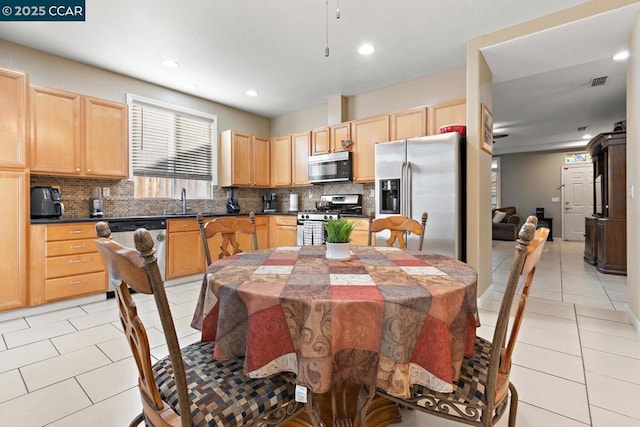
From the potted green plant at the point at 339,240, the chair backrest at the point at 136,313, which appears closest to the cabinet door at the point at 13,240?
the chair backrest at the point at 136,313

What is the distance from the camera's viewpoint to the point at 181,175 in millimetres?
4770

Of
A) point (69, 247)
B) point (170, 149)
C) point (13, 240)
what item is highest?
point (170, 149)

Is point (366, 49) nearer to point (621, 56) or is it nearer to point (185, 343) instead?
point (621, 56)

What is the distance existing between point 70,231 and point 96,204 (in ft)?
1.95

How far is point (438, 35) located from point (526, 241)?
9.71ft

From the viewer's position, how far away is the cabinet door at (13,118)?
2.87m

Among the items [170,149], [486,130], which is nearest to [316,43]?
[486,130]

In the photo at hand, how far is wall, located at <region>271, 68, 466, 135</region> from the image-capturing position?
3939 mm

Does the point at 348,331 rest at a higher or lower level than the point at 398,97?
lower

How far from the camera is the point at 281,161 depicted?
218 inches

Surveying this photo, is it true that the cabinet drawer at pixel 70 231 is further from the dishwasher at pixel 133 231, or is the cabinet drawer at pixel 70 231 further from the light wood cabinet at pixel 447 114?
the light wood cabinet at pixel 447 114

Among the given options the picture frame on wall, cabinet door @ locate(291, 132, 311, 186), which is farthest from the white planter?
cabinet door @ locate(291, 132, 311, 186)

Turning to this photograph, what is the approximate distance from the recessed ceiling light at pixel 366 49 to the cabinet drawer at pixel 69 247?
3.46 m

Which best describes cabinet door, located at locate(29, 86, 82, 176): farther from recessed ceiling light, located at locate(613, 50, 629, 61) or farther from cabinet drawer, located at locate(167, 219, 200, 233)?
recessed ceiling light, located at locate(613, 50, 629, 61)
